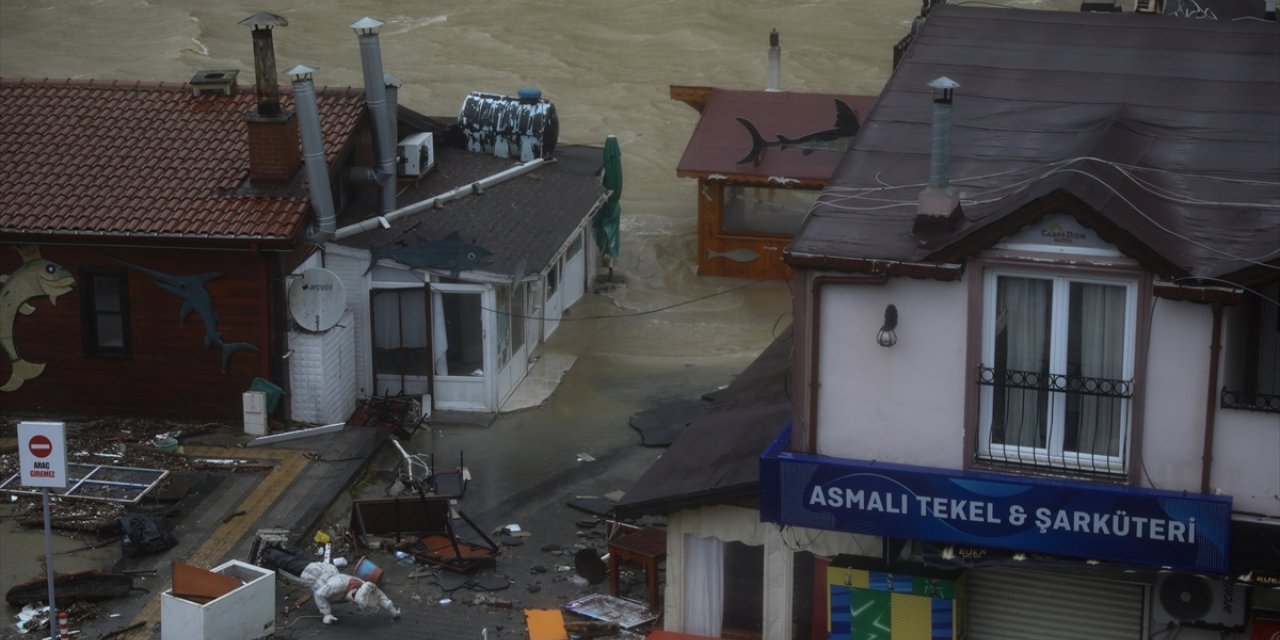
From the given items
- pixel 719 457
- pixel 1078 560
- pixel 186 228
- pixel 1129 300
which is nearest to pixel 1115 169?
pixel 1129 300

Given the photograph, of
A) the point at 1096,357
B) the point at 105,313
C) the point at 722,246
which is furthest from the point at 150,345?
the point at 1096,357

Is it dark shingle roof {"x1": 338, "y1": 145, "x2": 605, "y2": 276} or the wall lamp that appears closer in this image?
the wall lamp

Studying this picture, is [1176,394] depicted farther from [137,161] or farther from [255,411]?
[137,161]

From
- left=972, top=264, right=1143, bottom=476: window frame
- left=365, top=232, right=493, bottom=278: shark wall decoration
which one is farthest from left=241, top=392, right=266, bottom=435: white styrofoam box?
left=972, top=264, right=1143, bottom=476: window frame

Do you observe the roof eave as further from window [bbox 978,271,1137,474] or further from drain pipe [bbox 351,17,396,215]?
drain pipe [bbox 351,17,396,215]

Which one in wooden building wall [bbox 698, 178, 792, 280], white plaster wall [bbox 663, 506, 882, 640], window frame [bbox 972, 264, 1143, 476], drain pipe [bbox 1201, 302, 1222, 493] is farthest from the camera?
wooden building wall [bbox 698, 178, 792, 280]

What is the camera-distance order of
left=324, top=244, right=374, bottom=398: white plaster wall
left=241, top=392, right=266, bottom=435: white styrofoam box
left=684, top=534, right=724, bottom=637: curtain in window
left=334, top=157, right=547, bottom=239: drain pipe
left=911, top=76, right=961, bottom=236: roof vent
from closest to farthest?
left=911, top=76, right=961, bottom=236: roof vent, left=684, top=534, right=724, bottom=637: curtain in window, left=241, top=392, right=266, bottom=435: white styrofoam box, left=324, top=244, right=374, bottom=398: white plaster wall, left=334, top=157, right=547, bottom=239: drain pipe

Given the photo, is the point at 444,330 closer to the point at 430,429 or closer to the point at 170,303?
the point at 430,429
